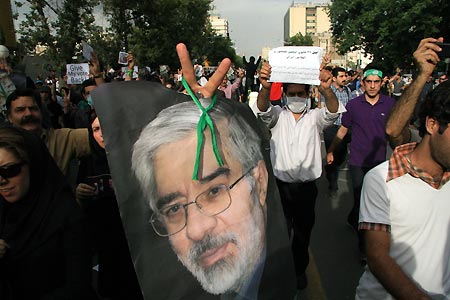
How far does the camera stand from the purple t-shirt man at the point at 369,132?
14.9 ft

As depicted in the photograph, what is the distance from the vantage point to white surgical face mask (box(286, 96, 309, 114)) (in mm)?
3594

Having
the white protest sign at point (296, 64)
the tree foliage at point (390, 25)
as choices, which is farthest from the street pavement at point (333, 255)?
the tree foliage at point (390, 25)

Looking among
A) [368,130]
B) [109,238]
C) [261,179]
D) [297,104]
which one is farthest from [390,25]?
[261,179]

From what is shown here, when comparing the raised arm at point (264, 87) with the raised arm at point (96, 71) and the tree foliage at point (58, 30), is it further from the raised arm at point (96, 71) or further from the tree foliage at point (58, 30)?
the tree foliage at point (58, 30)

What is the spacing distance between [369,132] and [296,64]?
1.88m

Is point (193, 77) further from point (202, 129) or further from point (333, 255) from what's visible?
point (333, 255)

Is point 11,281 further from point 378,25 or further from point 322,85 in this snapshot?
point 378,25

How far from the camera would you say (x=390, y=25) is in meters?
32.2

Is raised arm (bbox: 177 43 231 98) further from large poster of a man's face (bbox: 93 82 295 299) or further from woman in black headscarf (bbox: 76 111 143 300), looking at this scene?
woman in black headscarf (bbox: 76 111 143 300)

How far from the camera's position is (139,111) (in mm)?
1471

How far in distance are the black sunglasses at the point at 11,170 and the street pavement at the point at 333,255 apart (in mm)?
2556

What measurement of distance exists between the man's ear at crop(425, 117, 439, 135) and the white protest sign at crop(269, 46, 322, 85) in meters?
1.27

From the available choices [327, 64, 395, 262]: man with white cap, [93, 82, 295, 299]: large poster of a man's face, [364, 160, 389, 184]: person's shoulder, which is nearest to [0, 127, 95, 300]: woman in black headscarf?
[93, 82, 295, 299]: large poster of a man's face

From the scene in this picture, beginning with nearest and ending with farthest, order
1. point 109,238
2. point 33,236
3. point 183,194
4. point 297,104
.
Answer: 1. point 183,194
2. point 33,236
3. point 109,238
4. point 297,104
